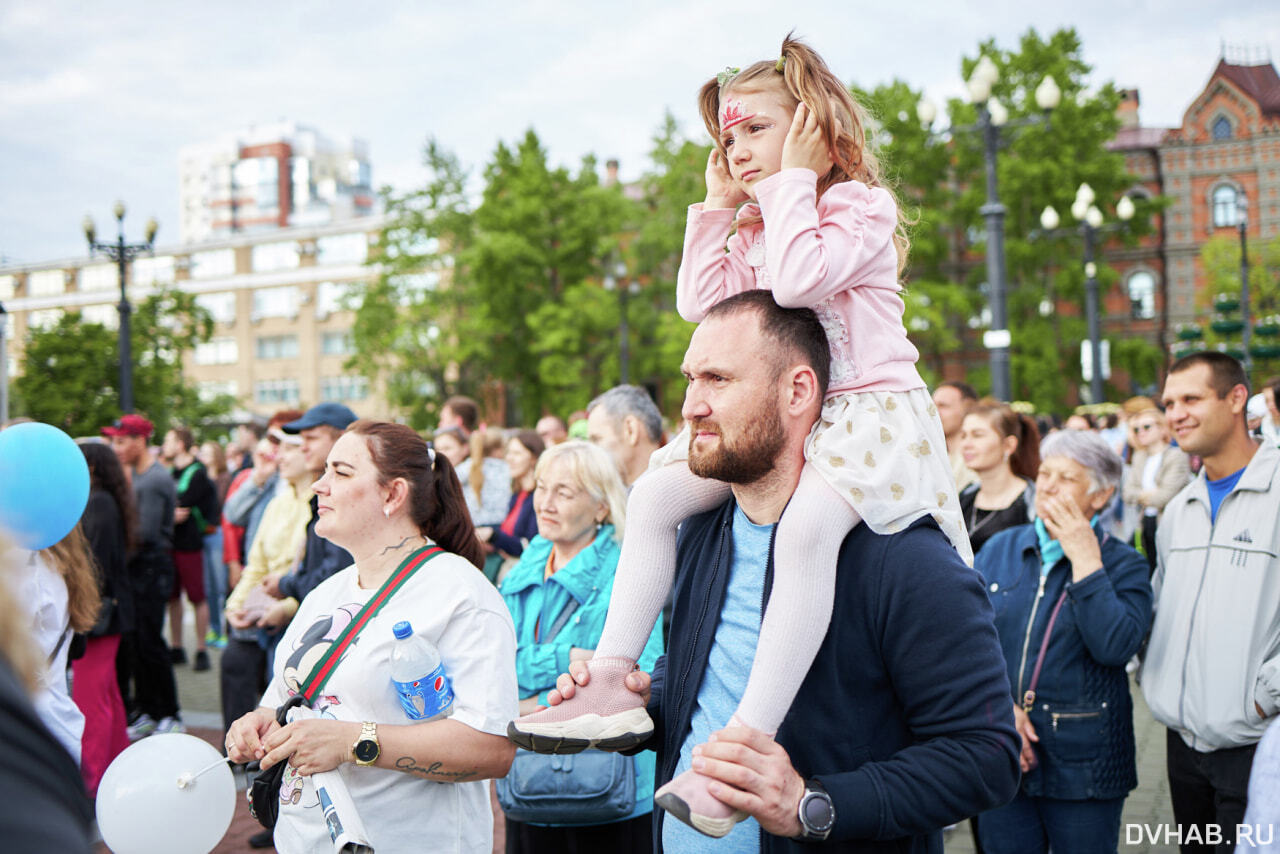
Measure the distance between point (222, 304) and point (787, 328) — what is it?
7956cm

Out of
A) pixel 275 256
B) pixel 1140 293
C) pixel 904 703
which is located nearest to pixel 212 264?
pixel 275 256

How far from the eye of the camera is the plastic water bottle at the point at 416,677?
9.86ft

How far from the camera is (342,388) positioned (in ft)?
229

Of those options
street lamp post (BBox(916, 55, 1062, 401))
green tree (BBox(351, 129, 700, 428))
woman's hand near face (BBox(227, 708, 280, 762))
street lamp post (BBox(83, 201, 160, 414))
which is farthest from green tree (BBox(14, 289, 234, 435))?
woman's hand near face (BBox(227, 708, 280, 762))

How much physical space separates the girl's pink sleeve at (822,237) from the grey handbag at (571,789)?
229 cm

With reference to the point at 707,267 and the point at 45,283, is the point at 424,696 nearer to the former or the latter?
the point at 707,267

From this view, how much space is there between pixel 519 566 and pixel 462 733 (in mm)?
1564

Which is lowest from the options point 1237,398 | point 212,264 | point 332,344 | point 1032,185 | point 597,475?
point 597,475

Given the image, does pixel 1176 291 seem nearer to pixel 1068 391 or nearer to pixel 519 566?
pixel 1068 391

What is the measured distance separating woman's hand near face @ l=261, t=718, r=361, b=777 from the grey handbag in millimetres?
1013

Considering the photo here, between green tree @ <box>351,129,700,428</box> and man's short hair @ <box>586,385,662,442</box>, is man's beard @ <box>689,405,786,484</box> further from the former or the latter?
green tree @ <box>351,129,700,428</box>

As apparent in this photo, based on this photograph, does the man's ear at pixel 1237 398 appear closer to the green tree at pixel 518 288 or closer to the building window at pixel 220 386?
the green tree at pixel 518 288

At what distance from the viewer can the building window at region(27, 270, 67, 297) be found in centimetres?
8162

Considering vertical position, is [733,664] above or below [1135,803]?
above
